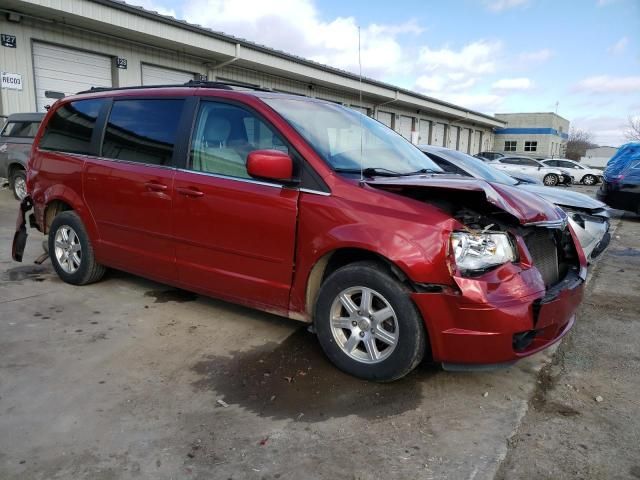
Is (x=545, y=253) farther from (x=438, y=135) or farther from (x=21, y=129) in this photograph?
(x=438, y=135)

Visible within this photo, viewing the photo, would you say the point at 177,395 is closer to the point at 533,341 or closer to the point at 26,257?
the point at 533,341

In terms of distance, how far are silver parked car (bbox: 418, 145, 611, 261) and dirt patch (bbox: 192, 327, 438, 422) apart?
116 inches

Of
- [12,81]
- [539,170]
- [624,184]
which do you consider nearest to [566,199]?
[624,184]

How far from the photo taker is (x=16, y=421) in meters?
2.68

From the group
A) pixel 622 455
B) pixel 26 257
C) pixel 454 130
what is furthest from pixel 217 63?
pixel 454 130

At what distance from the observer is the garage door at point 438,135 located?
35.4 metres

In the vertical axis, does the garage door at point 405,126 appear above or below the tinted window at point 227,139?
above

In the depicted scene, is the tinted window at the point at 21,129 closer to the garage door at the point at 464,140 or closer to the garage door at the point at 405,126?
the garage door at the point at 405,126

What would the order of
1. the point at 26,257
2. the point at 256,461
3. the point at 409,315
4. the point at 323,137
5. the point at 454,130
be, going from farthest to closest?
the point at 454,130
the point at 26,257
the point at 323,137
the point at 409,315
the point at 256,461

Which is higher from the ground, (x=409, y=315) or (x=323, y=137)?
(x=323, y=137)

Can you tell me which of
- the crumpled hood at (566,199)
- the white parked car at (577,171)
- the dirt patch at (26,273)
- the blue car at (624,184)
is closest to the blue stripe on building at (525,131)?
the white parked car at (577,171)

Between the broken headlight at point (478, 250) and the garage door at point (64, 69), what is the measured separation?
43.5 ft

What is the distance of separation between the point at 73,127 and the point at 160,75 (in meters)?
11.8

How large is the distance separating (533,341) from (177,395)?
216 cm
